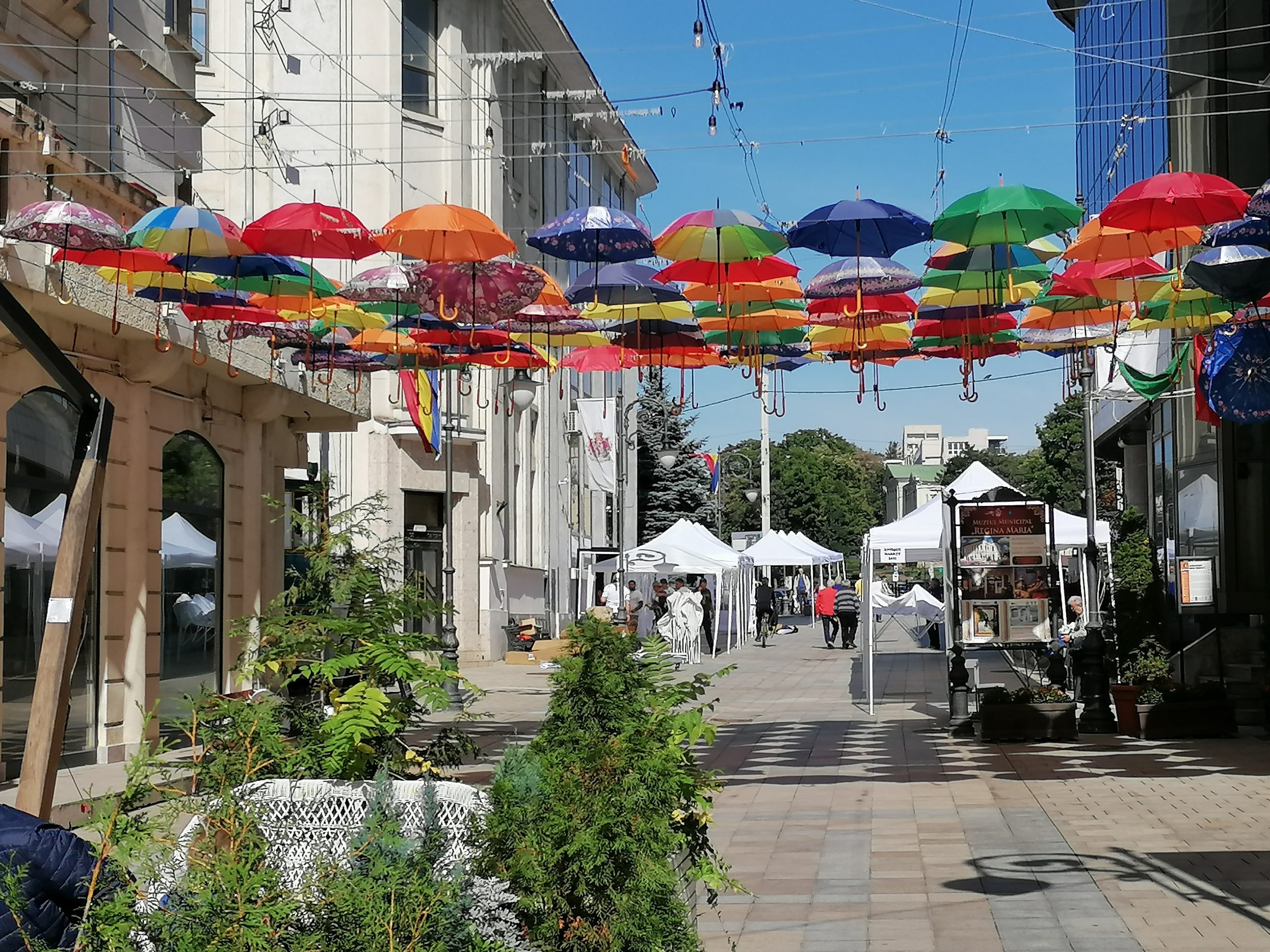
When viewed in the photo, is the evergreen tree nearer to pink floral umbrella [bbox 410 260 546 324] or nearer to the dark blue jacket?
pink floral umbrella [bbox 410 260 546 324]

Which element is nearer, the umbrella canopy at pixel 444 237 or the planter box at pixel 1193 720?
the umbrella canopy at pixel 444 237

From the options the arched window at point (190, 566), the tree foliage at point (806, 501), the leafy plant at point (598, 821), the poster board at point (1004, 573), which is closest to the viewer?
the leafy plant at point (598, 821)

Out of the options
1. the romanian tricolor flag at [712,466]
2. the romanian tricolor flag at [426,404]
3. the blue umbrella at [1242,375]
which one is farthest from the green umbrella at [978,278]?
the romanian tricolor flag at [712,466]

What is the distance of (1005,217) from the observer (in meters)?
11.6

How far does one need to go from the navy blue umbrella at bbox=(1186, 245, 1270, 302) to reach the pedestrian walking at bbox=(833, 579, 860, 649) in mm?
29695

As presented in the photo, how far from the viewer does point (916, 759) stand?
15727mm

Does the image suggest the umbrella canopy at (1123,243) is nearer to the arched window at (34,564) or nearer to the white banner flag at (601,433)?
the arched window at (34,564)

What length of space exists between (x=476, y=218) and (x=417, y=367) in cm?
510

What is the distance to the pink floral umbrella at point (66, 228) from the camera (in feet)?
38.0

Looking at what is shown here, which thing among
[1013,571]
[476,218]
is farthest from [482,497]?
[476,218]

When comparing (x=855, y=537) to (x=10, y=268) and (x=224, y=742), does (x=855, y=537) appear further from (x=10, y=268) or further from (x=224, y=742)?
(x=224, y=742)

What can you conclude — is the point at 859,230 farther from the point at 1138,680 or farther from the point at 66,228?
the point at 1138,680

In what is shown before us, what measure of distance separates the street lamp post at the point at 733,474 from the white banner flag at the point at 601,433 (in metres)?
22.4

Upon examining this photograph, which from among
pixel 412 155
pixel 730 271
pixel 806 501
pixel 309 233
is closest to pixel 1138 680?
pixel 730 271
